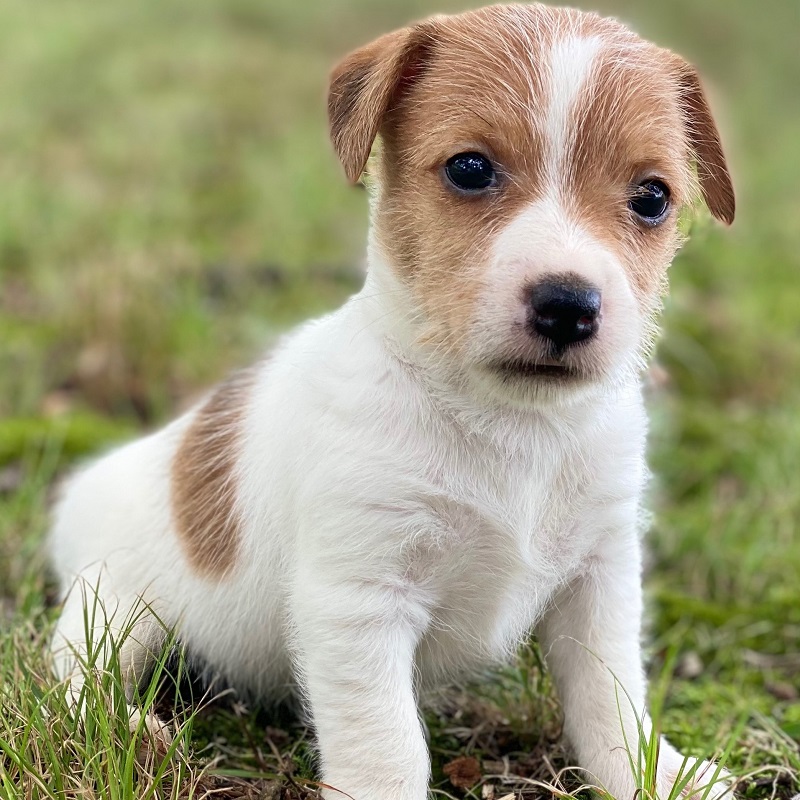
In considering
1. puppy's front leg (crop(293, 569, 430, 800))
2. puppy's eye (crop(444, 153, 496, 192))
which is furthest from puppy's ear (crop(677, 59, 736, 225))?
puppy's front leg (crop(293, 569, 430, 800))

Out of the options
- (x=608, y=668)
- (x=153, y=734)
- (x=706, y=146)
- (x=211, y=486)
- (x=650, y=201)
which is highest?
(x=706, y=146)

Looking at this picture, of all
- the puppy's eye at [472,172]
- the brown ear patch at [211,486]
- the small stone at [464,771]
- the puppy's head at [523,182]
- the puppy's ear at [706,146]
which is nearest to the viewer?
the puppy's head at [523,182]

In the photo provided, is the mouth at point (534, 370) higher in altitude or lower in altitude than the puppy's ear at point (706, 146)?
lower

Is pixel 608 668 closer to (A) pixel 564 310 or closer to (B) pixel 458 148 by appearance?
(A) pixel 564 310

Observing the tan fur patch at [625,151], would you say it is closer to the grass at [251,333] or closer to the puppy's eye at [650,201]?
the puppy's eye at [650,201]

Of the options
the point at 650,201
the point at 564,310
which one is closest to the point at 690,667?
the point at 650,201

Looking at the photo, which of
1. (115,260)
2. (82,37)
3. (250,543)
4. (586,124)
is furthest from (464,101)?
(82,37)

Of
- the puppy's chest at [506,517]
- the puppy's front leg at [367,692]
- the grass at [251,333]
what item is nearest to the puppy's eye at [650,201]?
the puppy's chest at [506,517]

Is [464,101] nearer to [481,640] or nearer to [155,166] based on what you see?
[481,640]
